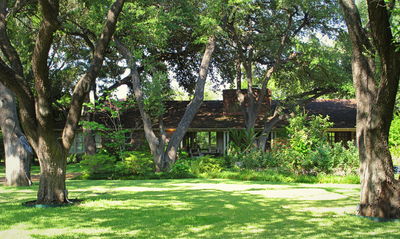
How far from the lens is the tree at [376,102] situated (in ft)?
23.2

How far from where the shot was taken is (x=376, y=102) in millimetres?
7723

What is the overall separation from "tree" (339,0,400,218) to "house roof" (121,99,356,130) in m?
17.8

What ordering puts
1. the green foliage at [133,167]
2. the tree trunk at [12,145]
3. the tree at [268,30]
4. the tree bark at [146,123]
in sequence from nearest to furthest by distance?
the tree trunk at [12,145] < the green foliage at [133,167] < the tree bark at [146,123] < the tree at [268,30]

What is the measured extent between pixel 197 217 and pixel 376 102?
395 cm

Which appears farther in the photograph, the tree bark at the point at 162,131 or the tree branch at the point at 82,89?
the tree bark at the point at 162,131

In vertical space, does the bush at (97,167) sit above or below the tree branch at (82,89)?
below

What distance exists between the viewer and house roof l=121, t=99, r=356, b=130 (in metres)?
26.4

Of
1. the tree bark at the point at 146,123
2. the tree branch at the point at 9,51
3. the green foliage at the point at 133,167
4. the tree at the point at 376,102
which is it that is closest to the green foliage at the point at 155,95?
the tree bark at the point at 146,123

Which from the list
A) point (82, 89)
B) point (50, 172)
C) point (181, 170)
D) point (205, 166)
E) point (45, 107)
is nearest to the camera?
point (45, 107)

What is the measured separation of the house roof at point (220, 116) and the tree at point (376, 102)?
58.4 ft

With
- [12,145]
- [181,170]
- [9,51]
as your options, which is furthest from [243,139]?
[9,51]

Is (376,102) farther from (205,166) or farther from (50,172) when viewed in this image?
(205,166)

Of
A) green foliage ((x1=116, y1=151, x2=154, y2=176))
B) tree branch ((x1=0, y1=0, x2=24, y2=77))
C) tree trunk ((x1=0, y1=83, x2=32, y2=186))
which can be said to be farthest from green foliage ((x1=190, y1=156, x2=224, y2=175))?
tree branch ((x1=0, y1=0, x2=24, y2=77))

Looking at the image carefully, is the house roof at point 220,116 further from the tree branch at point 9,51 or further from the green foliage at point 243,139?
the tree branch at point 9,51
